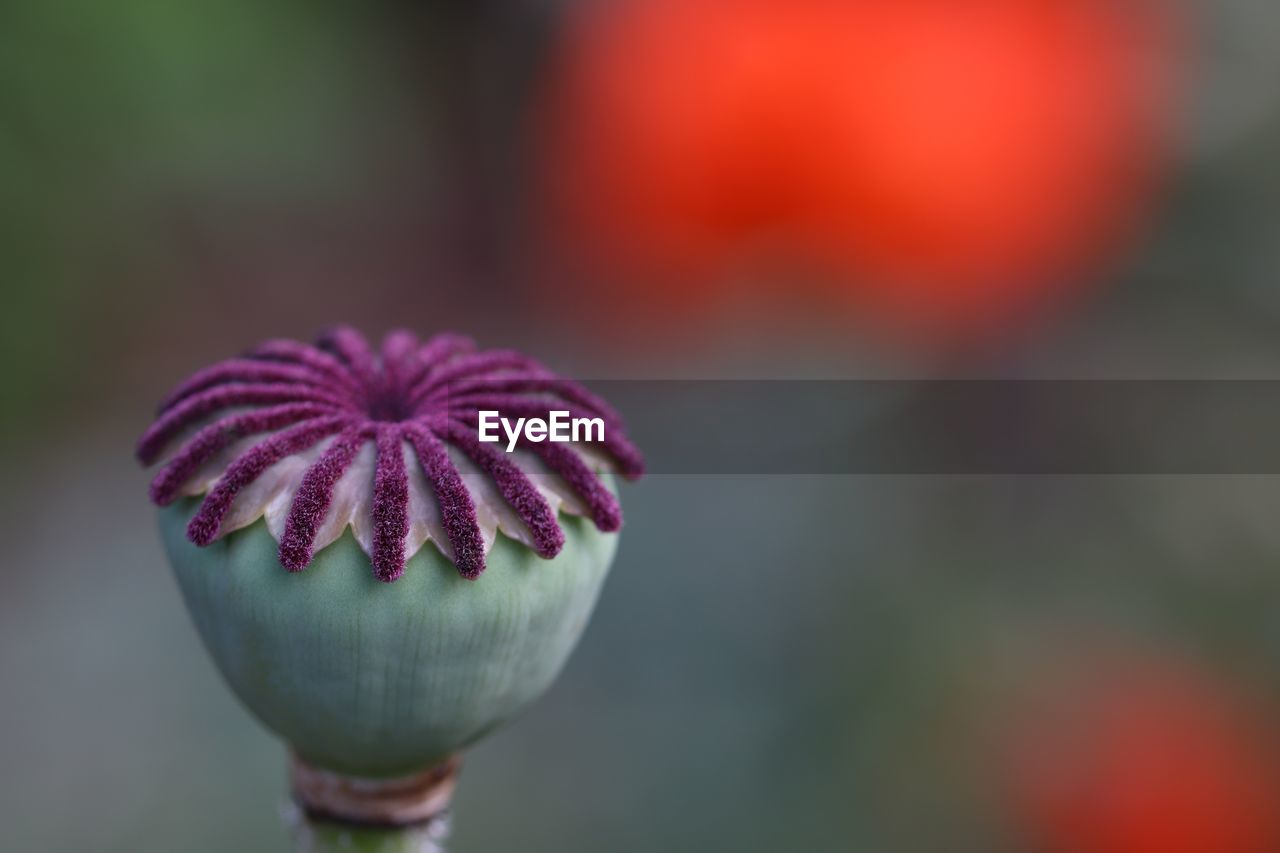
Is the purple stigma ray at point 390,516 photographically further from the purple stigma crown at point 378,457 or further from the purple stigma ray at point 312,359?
the purple stigma ray at point 312,359

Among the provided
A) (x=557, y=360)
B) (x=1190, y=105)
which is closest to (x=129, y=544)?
(x=557, y=360)

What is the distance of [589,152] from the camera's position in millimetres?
3078

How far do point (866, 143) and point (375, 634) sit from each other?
7.92ft

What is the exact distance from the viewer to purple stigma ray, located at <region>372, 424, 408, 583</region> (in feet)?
1.83

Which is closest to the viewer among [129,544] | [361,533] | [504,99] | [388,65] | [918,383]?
[361,533]

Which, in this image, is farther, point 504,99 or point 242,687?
point 504,99

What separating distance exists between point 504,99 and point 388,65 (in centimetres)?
37

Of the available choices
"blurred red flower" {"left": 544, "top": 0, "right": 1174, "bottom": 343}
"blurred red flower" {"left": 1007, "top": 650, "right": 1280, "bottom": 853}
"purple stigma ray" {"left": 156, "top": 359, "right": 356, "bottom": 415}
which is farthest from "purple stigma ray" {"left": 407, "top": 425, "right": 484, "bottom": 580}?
"blurred red flower" {"left": 544, "top": 0, "right": 1174, "bottom": 343}

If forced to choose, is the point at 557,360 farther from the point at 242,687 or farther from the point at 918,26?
the point at 242,687

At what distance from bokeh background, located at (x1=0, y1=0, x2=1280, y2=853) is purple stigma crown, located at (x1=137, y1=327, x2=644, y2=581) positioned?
3.01ft

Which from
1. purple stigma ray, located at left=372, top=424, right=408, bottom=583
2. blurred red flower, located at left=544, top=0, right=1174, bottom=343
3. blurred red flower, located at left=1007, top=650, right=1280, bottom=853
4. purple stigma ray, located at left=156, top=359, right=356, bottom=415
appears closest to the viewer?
purple stigma ray, located at left=372, top=424, right=408, bottom=583

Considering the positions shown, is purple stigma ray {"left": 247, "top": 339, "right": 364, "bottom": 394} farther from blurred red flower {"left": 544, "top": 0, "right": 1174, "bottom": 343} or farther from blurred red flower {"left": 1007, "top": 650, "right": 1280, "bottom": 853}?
blurred red flower {"left": 544, "top": 0, "right": 1174, "bottom": 343}

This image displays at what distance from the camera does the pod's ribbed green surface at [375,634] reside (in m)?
0.57

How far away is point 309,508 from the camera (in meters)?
0.56
